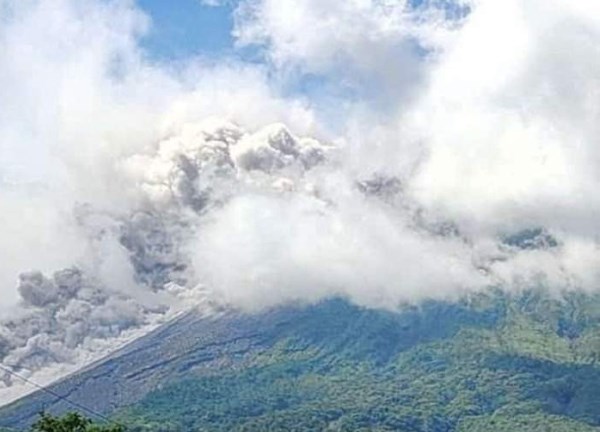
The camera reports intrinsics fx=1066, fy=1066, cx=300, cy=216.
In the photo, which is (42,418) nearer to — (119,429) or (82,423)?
(82,423)

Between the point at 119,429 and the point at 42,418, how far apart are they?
881 centimetres

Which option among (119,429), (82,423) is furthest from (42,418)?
(119,429)

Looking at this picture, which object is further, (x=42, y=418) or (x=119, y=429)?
(x=119, y=429)

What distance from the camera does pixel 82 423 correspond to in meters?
68.6

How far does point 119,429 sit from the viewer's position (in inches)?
2943

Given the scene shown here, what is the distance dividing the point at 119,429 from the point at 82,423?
653 cm

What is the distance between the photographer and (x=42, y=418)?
67.0m

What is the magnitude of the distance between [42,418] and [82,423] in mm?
2764

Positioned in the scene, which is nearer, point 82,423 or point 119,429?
point 82,423
